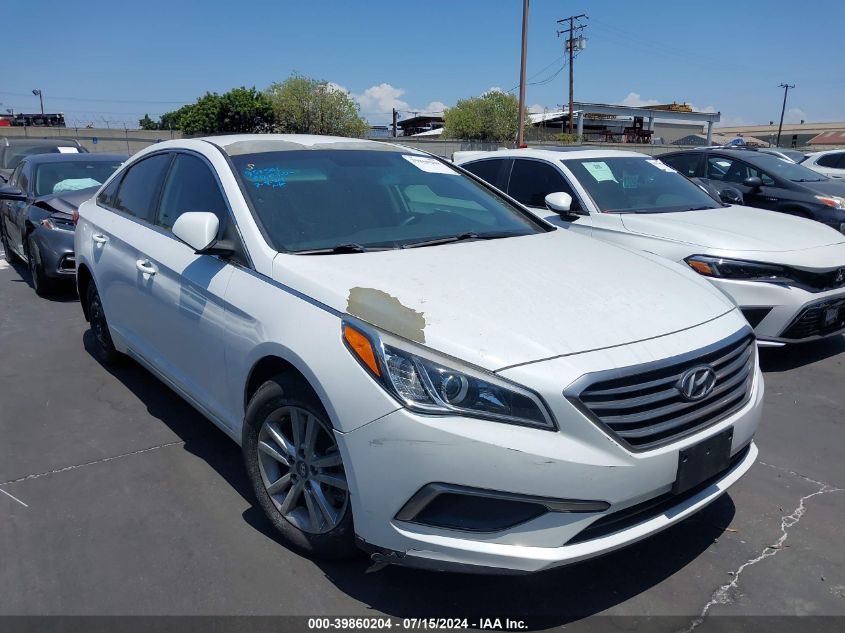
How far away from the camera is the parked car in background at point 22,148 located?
13.0m

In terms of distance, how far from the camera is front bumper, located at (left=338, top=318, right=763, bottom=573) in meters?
2.13

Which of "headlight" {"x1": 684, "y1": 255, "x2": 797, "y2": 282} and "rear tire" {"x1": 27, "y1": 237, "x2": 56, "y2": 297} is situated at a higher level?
"headlight" {"x1": 684, "y1": 255, "x2": 797, "y2": 282}

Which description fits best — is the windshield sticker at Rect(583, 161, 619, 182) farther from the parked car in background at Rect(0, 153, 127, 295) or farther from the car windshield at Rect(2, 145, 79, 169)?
the car windshield at Rect(2, 145, 79, 169)

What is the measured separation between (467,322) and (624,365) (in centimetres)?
54

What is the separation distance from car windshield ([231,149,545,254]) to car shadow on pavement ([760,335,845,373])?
108 inches

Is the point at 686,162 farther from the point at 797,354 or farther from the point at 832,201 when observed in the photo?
the point at 797,354

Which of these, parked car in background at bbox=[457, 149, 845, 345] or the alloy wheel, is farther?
parked car in background at bbox=[457, 149, 845, 345]

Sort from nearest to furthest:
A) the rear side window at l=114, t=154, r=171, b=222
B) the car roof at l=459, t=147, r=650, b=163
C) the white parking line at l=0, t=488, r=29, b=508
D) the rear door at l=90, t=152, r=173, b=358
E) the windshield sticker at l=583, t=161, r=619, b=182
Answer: the white parking line at l=0, t=488, r=29, b=508
the rear door at l=90, t=152, r=173, b=358
the rear side window at l=114, t=154, r=171, b=222
the windshield sticker at l=583, t=161, r=619, b=182
the car roof at l=459, t=147, r=650, b=163

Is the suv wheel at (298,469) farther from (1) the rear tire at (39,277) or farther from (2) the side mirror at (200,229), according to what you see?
(1) the rear tire at (39,277)

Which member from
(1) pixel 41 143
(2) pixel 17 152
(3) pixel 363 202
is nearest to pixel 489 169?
(3) pixel 363 202

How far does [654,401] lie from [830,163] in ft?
49.9

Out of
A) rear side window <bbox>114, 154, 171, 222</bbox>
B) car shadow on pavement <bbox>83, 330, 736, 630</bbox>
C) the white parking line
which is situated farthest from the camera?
rear side window <bbox>114, 154, 171, 222</bbox>

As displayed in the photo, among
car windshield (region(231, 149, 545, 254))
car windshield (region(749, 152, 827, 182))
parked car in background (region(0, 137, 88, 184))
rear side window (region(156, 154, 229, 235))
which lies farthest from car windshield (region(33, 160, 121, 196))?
car windshield (region(749, 152, 827, 182))

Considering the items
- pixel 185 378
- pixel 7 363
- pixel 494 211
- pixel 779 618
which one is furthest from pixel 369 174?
pixel 7 363
